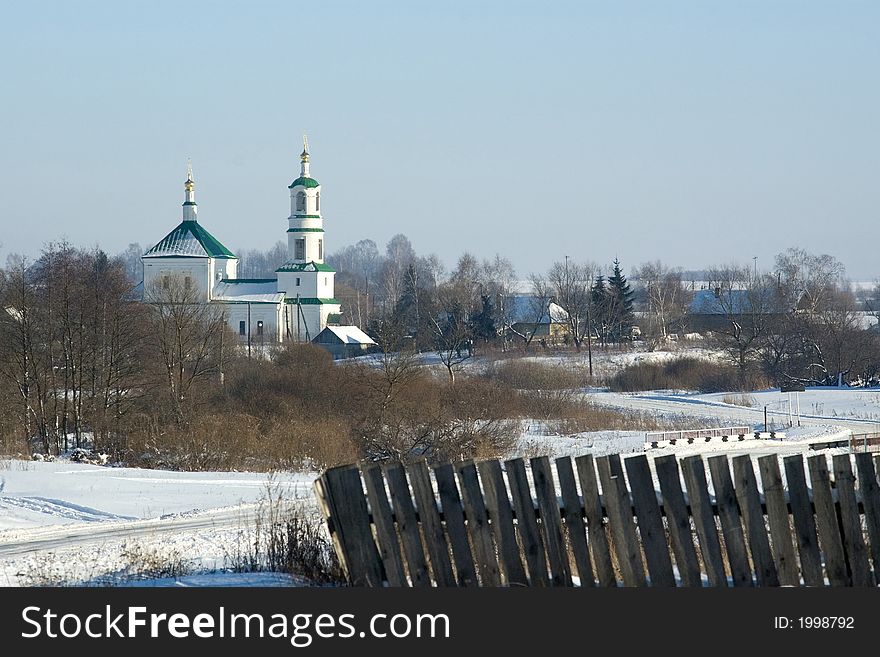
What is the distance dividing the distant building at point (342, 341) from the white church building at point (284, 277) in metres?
3.32

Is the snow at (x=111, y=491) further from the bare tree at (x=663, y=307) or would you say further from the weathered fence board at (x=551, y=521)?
the bare tree at (x=663, y=307)

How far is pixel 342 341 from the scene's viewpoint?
8838 centimetres

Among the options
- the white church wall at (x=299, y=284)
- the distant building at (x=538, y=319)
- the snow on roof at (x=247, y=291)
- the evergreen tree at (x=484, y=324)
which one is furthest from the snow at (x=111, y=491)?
the distant building at (x=538, y=319)

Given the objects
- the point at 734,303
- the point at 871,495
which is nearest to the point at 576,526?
the point at 871,495

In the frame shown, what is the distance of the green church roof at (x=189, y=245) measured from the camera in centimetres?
9525

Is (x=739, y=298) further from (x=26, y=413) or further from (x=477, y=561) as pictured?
(x=477, y=561)

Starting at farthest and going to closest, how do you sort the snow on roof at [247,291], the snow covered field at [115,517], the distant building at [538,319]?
the distant building at [538,319] < the snow on roof at [247,291] < the snow covered field at [115,517]

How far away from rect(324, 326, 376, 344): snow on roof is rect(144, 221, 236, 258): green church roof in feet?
42.9

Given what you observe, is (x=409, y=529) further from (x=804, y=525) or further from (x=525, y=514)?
(x=804, y=525)

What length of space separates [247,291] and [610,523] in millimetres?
89934

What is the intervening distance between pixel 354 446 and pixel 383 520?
80.3 ft

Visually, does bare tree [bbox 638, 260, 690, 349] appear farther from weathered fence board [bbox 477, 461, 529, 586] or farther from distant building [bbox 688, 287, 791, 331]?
weathered fence board [bbox 477, 461, 529, 586]

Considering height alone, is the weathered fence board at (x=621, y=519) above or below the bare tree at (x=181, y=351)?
below

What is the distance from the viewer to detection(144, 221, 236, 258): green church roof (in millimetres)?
95250
